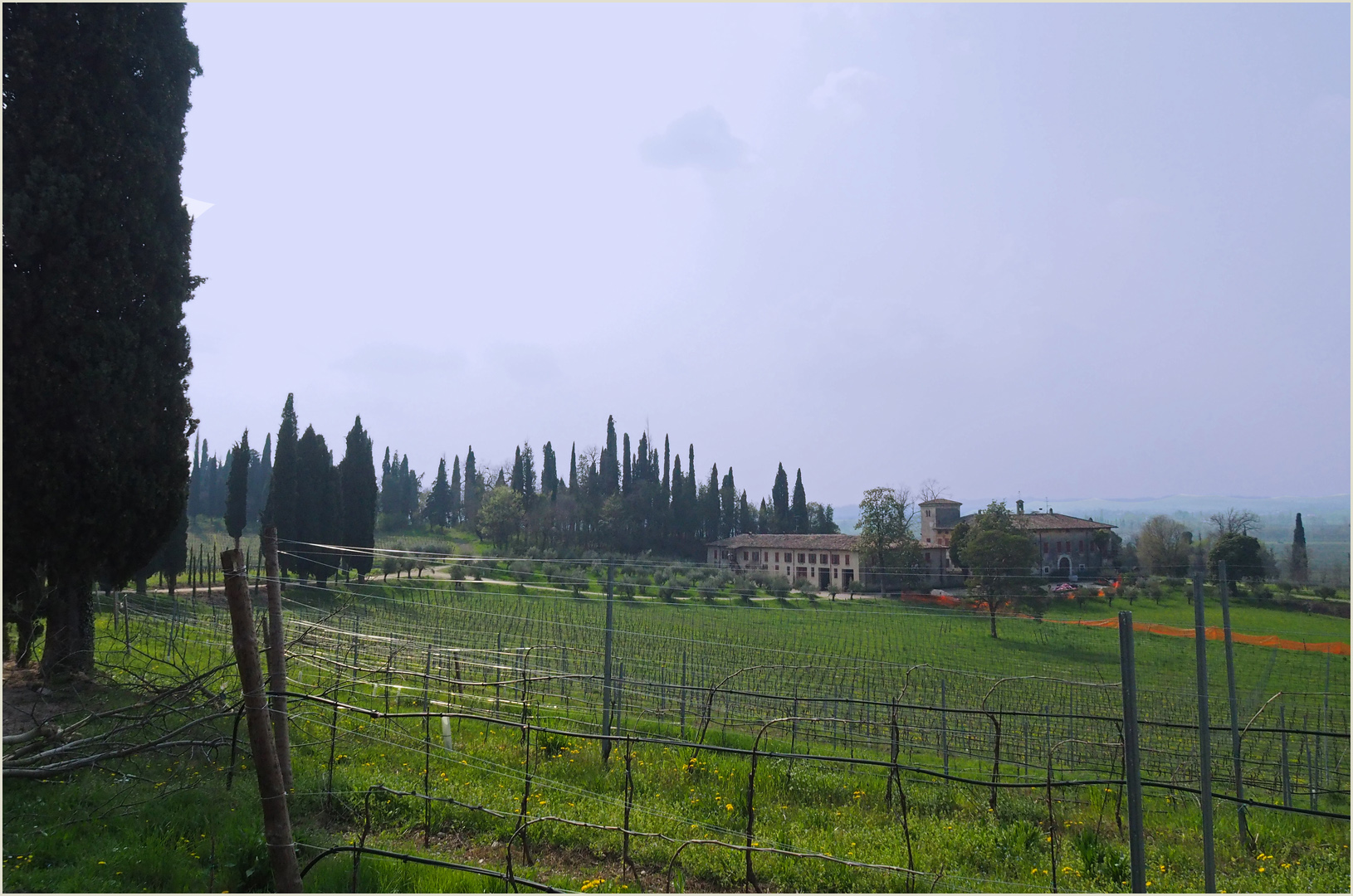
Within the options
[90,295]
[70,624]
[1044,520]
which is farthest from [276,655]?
[1044,520]

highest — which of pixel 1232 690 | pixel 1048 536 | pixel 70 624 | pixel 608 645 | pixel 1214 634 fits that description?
pixel 1048 536

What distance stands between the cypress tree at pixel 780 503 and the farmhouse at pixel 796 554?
6103 mm

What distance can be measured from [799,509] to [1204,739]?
54872 millimetres

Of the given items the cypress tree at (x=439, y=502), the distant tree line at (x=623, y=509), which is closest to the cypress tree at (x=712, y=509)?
the distant tree line at (x=623, y=509)

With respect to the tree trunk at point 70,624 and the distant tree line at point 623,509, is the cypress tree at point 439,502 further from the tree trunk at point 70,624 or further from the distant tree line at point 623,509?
the tree trunk at point 70,624

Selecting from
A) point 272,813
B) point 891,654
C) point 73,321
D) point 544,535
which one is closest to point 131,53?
point 73,321

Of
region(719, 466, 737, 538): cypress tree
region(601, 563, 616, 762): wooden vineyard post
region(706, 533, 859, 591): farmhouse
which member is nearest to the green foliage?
region(706, 533, 859, 591): farmhouse

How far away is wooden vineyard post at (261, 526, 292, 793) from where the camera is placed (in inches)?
195

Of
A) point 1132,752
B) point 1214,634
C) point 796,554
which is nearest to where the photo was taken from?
point 1132,752

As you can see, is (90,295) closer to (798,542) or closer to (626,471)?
(798,542)

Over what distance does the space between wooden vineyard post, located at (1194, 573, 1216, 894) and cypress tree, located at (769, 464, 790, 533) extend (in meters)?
53.2

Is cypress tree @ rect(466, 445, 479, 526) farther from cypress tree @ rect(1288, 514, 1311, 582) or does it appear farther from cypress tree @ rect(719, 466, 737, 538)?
cypress tree @ rect(1288, 514, 1311, 582)

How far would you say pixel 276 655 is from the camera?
16.4 feet

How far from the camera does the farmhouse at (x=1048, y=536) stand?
75.9 feet
